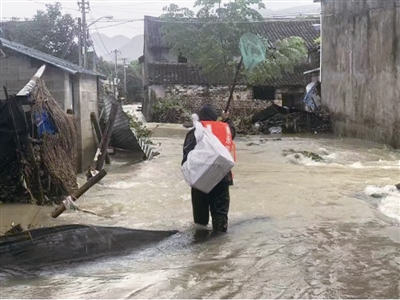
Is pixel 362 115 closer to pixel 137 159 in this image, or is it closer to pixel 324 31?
pixel 324 31

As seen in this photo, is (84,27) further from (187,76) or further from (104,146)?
(104,146)

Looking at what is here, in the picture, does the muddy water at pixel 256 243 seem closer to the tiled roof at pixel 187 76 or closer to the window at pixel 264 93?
the tiled roof at pixel 187 76

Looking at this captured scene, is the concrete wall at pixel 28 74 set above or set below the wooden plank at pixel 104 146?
above

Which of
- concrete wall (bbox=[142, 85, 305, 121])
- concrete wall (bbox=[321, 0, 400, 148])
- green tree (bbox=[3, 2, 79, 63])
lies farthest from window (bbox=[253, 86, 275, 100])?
green tree (bbox=[3, 2, 79, 63])

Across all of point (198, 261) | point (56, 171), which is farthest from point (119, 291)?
point (56, 171)

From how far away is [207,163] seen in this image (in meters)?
5.93

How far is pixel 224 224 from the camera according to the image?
21.1ft

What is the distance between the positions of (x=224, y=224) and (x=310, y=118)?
17.8m

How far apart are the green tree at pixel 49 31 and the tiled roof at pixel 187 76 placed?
215 inches

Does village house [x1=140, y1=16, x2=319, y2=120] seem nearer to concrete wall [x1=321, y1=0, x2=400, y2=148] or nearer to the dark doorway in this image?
the dark doorway

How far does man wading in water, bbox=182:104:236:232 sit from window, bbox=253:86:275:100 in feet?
90.2

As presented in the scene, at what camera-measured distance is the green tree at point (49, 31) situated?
32.7 meters

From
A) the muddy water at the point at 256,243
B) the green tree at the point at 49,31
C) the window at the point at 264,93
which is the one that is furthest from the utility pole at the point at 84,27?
the muddy water at the point at 256,243

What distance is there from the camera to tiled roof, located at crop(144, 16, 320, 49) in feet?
118
